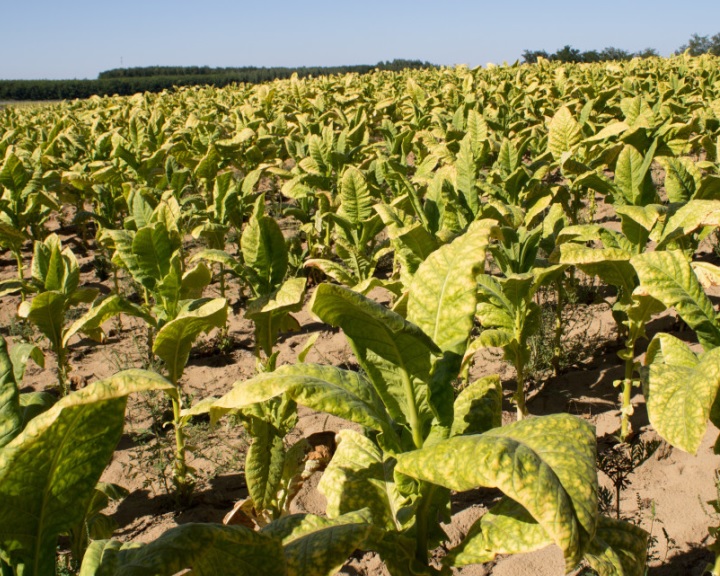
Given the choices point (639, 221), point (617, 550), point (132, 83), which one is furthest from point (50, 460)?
point (132, 83)

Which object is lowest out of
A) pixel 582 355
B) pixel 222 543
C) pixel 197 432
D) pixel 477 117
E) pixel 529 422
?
pixel 197 432

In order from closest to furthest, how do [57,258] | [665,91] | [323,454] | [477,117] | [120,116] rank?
[323,454] → [57,258] → [477,117] → [665,91] → [120,116]

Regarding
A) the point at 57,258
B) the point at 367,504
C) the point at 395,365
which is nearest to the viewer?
the point at 395,365

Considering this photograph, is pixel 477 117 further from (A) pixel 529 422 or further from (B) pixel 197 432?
(A) pixel 529 422

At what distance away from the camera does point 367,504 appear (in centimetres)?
209

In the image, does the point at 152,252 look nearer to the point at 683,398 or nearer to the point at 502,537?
the point at 502,537

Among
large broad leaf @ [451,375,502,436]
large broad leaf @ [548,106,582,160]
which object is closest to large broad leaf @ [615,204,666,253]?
large broad leaf @ [451,375,502,436]

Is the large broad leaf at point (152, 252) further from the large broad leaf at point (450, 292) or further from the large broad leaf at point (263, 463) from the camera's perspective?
A: the large broad leaf at point (450, 292)

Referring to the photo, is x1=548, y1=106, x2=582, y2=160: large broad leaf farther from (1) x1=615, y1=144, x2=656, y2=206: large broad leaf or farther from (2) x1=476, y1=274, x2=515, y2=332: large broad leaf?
(2) x1=476, y1=274, x2=515, y2=332: large broad leaf

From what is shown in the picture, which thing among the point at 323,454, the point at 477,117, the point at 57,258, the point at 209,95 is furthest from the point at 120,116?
the point at 323,454

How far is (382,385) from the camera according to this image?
1.96m

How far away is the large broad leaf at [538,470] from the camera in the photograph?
1342 mm

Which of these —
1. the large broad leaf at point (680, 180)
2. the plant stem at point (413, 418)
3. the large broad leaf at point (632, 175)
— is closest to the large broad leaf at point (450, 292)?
the plant stem at point (413, 418)

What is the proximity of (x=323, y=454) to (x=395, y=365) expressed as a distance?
63.9 inches
